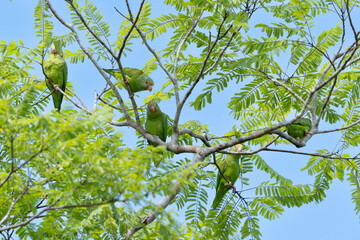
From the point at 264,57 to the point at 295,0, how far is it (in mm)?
830

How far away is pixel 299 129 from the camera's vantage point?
6.30 m

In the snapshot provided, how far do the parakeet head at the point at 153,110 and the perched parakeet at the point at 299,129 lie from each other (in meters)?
1.98

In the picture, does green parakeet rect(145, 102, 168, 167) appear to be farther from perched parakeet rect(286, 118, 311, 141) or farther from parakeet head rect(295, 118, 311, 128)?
parakeet head rect(295, 118, 311, 128)

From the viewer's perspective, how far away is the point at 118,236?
188 inches

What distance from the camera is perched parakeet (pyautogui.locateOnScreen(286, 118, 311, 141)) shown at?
629 cm

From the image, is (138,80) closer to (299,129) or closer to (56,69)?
(56,69)

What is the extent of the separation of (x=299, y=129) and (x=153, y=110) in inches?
86.2

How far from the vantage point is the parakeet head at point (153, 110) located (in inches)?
263

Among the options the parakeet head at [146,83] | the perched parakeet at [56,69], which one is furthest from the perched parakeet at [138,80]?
the perched parakeet at [56,69]

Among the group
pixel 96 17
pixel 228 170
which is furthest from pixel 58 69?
pixel 228 170

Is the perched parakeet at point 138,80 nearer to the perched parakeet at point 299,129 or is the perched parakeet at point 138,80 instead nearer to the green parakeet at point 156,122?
the green parakeet at point 156,122

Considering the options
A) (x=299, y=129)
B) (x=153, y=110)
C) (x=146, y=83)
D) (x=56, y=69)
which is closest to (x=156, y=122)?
(x=153, y=110)

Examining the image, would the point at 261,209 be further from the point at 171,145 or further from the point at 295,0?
the point at 295,0

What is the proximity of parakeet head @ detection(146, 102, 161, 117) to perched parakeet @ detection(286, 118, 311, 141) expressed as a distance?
1982 mm
